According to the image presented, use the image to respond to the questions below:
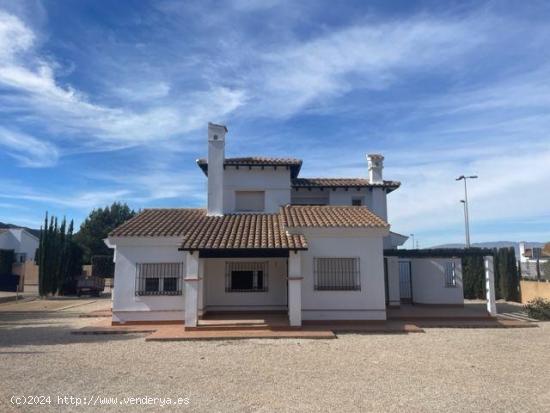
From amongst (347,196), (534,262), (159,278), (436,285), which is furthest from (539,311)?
(534,262)

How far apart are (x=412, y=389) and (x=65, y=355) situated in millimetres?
7786

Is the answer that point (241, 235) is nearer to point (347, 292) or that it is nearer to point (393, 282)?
point (347, 292)

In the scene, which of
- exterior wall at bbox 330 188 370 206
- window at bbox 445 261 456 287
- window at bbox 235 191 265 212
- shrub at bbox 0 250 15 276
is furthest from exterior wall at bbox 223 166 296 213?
shrub at bbox 0 250 15 276

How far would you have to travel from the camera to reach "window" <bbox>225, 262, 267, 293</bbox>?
58.5ft

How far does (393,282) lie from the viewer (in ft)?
66.9

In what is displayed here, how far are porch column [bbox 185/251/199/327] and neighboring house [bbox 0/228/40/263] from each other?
4157 centimetres

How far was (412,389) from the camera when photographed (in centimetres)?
772

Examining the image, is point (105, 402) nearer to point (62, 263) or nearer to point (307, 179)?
point (307, 179)

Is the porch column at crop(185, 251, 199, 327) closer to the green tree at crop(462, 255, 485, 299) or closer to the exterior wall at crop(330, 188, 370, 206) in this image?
the exterior wall at crop(330, 188, 370, 206)

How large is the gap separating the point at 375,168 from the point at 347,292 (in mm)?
9336

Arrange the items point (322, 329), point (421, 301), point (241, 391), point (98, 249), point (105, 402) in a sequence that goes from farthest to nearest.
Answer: point (98, 249) → point (421, 301) → point (322, 329) → point (241, 391) → point (105, 402)

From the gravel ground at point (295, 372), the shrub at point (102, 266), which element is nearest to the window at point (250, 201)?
the gravel ground at point (295, 372)

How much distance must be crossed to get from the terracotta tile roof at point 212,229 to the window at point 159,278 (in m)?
1.13

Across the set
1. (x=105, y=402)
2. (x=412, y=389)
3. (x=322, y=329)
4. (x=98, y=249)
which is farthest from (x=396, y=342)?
(x=98, y=249)
